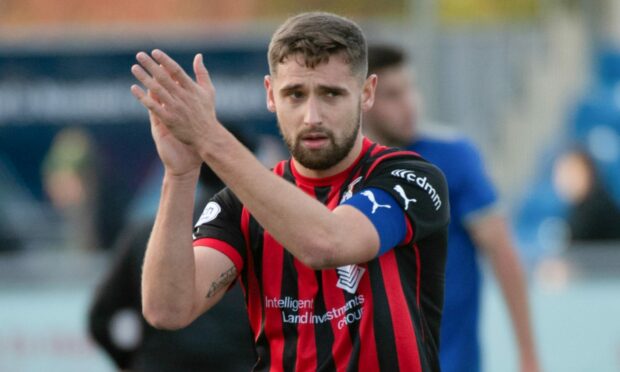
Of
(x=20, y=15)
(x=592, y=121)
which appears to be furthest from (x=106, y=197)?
(x=592, y=121)

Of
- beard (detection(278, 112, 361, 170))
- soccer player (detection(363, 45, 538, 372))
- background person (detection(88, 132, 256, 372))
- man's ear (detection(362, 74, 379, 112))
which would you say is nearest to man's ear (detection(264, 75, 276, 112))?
beard (detection(278, 112, 361, 170))

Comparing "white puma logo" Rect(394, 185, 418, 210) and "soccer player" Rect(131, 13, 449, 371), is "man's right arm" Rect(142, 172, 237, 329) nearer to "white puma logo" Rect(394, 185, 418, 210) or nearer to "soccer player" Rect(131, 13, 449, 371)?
"soccer player" Rect(131, 13, 449, 371)

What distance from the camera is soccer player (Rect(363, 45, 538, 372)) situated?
5.71m

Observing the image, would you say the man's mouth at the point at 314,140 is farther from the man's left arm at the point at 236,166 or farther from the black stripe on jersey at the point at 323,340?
the black stripe on jersey at the point at 323,340

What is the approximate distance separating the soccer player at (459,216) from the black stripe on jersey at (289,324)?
2.08m

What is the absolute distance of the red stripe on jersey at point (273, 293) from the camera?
12.1ft

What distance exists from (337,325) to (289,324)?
0.14m

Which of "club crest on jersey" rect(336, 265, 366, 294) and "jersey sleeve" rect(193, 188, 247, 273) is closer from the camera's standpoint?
"club crest on jersey" rect(336, 265, 366, 294)

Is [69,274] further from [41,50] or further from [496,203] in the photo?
[496,203]

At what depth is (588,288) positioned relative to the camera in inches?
363

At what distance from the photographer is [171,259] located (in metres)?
3.55

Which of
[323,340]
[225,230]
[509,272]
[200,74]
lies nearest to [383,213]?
[323,340]

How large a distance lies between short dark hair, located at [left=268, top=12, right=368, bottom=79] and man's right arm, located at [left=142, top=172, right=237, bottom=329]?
1.37ft

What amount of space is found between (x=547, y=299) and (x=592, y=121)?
2.93 meters
